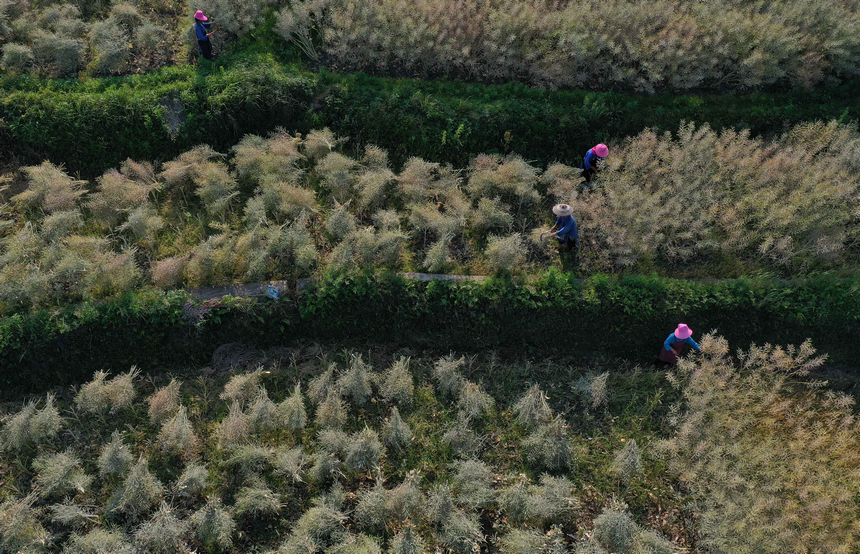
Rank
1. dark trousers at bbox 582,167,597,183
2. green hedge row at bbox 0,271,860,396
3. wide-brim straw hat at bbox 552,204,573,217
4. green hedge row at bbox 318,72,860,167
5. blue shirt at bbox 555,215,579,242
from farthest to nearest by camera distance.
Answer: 1. green hedge row at bbox 318,72,860,167
2. dark trousers at bbox 582,167,597,183
3. blue shirt at bbox 555,215,579,242
4. wide-brim straw hat at bbox 552,204,573,217
5. green hedge row at bbox 0,271,860,396

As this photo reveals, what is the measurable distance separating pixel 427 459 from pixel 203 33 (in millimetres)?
9301

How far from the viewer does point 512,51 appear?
1106 centimetres

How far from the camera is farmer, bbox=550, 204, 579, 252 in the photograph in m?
8.94

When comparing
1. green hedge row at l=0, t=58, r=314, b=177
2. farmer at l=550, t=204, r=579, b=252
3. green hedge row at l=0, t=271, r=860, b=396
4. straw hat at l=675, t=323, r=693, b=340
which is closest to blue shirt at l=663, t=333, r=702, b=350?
straw hat at l=675, t=323, r=693, b=340

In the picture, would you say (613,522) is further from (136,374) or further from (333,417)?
(136,374)

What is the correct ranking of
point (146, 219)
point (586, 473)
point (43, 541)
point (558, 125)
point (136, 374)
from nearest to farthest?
point (43, 541)
point (586, 473)
point (136, 374)
point (146, 219)
point (558, 125)

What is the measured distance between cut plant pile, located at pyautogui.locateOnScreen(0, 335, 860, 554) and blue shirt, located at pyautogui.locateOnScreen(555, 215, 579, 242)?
2.21 m

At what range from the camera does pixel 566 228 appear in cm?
913

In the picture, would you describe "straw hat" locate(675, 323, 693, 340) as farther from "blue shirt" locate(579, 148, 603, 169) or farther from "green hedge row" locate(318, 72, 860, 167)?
"green hedge row" locate(318, 72, 860, 167)

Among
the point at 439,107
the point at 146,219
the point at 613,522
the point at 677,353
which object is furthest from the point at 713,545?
the point at 146,219

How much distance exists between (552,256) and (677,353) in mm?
2581

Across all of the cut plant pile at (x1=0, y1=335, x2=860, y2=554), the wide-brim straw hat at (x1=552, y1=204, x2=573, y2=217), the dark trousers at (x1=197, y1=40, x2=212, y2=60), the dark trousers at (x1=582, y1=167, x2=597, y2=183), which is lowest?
the cut plant pile at (x1=0, y1=335, x2=860, y2=554)

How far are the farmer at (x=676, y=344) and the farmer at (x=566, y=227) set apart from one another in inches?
87.3

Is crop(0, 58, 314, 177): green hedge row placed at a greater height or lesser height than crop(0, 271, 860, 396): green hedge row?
greater
